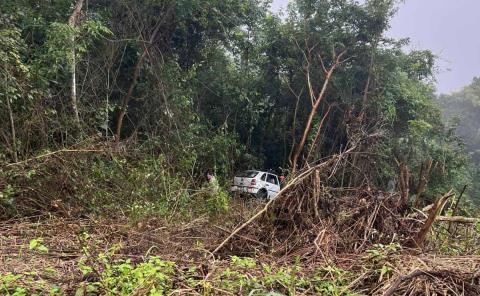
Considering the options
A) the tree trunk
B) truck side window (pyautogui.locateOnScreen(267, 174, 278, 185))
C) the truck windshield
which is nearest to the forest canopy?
the truck windshield

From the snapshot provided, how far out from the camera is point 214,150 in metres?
13.6

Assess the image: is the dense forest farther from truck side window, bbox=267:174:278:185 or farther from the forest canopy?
truck side window, bbox=267:174:278:185

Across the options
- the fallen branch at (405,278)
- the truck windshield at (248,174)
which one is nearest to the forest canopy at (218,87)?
the truck windshield at (248,174)

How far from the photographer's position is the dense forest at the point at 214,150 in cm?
418

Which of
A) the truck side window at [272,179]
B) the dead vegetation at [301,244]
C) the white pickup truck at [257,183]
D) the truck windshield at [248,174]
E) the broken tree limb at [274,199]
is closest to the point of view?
the dead vegetation at [301,244]

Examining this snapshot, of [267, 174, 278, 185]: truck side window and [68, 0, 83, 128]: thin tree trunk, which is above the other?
[68, 0, 83, 128]: thin tree trunk

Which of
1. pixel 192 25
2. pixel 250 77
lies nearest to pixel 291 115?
pixel 250 77

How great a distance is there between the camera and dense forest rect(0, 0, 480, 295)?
4.18 metres

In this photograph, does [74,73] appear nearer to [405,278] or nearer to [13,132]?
[13,132]

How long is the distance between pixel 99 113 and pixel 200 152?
12.7ft

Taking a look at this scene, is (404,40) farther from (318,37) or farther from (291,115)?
(291,115)

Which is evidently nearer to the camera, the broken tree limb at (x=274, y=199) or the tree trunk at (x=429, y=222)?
the tree trunk at (x=429, y=222)

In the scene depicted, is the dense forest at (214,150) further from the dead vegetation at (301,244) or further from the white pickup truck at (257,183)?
the white pickup truck at (257,183)

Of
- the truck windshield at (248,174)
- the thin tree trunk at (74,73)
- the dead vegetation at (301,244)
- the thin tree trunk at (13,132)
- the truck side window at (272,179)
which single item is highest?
the thin tree trunk at (74,73)
